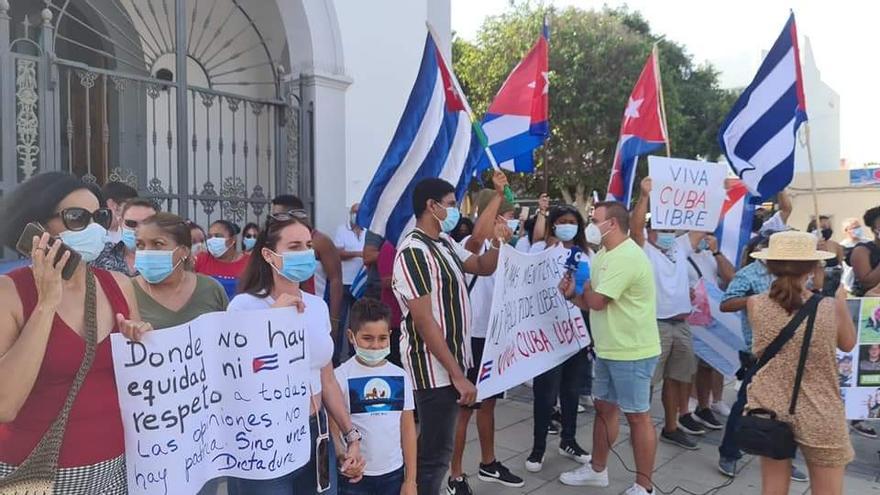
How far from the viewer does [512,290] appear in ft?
13.5

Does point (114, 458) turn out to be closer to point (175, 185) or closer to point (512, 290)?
point (512, 290)

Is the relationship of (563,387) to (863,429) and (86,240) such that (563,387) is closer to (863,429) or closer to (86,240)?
(863,429)

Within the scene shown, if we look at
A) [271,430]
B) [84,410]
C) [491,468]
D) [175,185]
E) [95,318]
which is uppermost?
[175,185]

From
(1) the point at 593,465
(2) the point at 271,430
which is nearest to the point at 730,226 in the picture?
(1) the point at 593,465

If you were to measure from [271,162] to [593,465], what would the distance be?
5434 mm

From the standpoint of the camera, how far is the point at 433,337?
128 inches

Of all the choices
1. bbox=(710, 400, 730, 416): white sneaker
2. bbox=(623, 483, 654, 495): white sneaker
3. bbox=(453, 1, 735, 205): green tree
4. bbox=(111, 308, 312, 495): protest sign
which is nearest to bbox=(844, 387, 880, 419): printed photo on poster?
bbox=(710, 400, 730, 416): white sneaker

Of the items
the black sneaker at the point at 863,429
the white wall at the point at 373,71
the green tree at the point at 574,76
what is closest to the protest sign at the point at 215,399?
the black sneaker at the point at 863,429

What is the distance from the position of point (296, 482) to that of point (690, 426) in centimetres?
405

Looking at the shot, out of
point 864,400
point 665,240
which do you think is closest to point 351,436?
point 665,240

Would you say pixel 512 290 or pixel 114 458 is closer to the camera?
pixel 114 458

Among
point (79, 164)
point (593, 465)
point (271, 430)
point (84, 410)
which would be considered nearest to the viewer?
point (84, 410)

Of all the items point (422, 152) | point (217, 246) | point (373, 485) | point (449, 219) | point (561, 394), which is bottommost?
point (561, 394)

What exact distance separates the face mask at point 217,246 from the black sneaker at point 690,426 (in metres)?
4.11
